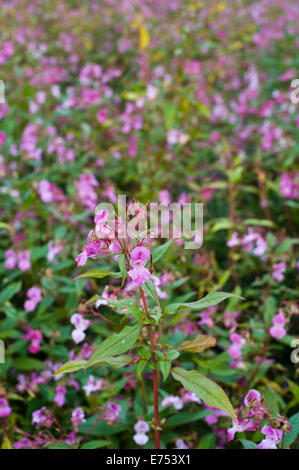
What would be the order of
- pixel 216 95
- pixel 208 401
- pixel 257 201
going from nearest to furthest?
pixel 208 401
pixel 257 201
pixel 216 95

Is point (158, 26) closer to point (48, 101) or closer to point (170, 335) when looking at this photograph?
point (48, 101)

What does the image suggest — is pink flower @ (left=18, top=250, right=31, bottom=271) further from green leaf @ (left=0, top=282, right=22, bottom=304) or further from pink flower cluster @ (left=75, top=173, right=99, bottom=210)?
pink flower cluster @ (left=75, top=173, right=99, bottom=210)

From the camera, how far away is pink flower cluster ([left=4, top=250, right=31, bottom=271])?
1886 millimetres

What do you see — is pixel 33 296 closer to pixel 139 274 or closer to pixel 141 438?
pixel 141 438

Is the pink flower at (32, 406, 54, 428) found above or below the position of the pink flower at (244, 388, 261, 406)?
below

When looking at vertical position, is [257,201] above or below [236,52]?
below

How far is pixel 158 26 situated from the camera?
14.8 feet

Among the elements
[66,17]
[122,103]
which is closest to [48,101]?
[122,103]

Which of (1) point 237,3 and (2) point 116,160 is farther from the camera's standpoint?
(1) point 237,3

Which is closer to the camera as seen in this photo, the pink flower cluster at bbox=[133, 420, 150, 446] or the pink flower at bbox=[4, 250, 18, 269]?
the pink flower cluster at bbox=[133, 420, 150, 446]

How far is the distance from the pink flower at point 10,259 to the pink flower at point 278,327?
1.10 metres

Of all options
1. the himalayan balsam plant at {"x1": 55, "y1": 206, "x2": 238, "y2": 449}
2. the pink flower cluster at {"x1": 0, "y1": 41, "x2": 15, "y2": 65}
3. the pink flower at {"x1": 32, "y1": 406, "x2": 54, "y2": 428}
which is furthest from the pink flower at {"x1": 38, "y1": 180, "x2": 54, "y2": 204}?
the pink flower cluster at {"x1": 0, "y1": 41, "x2": 15, "y2": 65}

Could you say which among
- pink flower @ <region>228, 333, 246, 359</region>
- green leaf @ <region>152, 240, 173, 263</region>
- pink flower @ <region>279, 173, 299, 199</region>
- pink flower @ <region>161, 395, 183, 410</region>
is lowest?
pink flower @ <region>161, 395, 183, 410</region>
